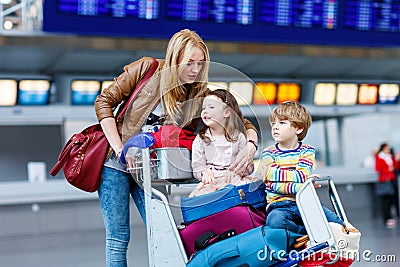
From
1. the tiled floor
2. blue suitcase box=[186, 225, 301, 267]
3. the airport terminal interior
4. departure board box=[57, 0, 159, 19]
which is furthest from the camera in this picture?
the airport terminal interior

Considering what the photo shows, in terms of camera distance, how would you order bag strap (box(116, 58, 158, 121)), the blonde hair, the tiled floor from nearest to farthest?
the blonde hair → bag strap (box(116, 58, 158, 121)) → the tiled floor

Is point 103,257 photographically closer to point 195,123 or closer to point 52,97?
point 52,97

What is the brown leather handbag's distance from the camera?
10.8 ft

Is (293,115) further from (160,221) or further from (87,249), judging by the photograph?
(87,249)

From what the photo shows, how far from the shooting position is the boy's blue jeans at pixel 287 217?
2936 millimetres

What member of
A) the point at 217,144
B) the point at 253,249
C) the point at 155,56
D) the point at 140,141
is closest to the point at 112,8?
the point at 155,56

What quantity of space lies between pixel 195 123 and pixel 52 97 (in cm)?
590

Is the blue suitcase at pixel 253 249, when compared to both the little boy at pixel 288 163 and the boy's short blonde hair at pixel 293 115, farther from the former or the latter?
the boy's short blonde hair at pixel 293 115

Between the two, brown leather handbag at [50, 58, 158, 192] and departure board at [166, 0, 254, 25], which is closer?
brown leather handbag at [50, 58, 158, 192]

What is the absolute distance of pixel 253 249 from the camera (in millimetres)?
2863

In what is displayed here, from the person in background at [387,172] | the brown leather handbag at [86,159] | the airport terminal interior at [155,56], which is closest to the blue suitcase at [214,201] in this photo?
the brown leather handbag at [86,159]

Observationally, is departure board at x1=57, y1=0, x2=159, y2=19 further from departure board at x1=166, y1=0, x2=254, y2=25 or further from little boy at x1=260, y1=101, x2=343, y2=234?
little boy at x1=260, y1=101, x2=343, y2=234

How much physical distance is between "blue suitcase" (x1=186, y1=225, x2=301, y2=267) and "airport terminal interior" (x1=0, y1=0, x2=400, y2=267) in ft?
10.2

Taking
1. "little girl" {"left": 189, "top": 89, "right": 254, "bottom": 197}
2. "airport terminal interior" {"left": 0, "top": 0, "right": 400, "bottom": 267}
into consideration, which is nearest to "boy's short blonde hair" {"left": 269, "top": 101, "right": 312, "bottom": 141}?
"little girl" {"left": 189, "top": 89, "right": 254, "bottom": 197}
